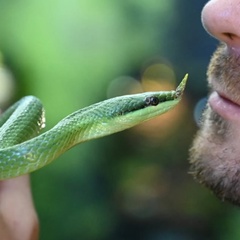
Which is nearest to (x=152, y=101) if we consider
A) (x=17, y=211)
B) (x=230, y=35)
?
(x=230, y=35)

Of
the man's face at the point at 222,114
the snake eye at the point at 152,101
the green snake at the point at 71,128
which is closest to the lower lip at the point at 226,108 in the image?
the man's face at the point at 222,114

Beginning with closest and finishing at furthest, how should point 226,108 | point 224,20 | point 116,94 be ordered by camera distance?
point 224,20 → point 226,108 → point 116,94

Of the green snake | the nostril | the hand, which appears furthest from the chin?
the hand

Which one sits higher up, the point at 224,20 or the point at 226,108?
the point at 224,20

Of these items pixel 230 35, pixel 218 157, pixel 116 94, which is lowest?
pixel 116 94

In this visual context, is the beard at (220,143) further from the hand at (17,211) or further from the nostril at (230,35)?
the hand at (17,211)

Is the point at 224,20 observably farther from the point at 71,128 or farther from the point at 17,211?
the point at 17,211

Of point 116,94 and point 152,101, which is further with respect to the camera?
point 116,94

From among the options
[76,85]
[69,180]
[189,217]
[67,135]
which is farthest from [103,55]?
[67,135]
